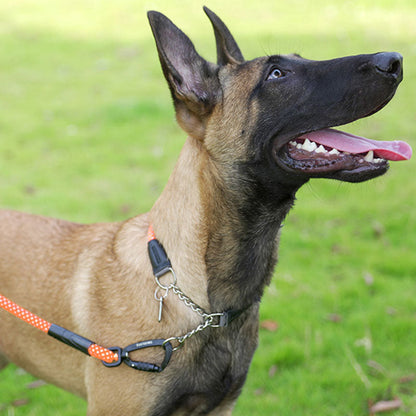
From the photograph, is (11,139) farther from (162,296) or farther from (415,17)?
(415,17)

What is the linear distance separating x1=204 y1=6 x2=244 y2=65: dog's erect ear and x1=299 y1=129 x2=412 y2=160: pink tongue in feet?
2.33

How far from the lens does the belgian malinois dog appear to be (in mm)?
2635

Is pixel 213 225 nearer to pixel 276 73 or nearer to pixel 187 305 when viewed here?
pixel 187 305

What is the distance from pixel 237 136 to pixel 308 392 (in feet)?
7.06

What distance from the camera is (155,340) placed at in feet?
8.80

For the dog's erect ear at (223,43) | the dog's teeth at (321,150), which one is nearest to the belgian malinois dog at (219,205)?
the dog's teeth at (321,150)

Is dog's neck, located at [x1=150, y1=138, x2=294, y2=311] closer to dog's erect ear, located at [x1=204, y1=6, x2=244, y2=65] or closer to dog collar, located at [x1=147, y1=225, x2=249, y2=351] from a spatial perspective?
dog collar, located at [x1=147, y1=225, x2=249, y2=351]

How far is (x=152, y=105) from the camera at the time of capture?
29.8 ft

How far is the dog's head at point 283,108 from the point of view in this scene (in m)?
2.58

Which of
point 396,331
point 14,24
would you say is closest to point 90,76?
point 14,24

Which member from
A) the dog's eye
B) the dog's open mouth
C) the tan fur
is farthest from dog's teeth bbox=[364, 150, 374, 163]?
the tan fur

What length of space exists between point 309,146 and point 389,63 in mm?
542

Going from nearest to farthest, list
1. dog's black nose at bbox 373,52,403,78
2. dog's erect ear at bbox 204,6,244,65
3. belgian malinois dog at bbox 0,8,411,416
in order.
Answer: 1. dog's black nose at bbox 373,52,403,78
2. belgian malinois dog at bbox 0,8,411,416
3. dog's erect ear at bbox 204,6,244,65

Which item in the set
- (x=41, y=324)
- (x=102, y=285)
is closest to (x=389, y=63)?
(x=102, y=285)
